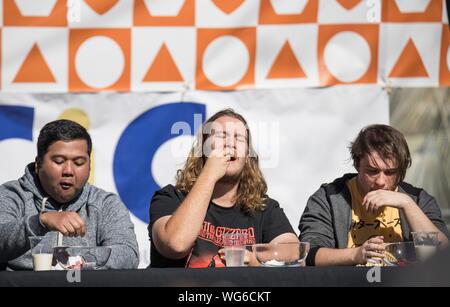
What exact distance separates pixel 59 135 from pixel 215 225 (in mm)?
698

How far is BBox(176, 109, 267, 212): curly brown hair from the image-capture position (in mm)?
2719

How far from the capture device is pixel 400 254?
84.2 inches

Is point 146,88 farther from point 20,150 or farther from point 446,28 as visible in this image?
point 446,28

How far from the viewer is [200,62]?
3486mm

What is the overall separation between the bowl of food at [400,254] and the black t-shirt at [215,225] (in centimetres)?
55

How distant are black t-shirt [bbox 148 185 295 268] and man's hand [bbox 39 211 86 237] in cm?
35

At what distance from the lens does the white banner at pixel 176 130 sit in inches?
136

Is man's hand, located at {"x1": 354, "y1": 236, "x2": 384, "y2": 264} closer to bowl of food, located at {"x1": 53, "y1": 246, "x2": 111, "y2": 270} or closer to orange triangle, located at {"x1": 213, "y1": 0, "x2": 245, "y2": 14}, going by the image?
bowl of food, located at {"x1": 53, "y1": 246, "x2": 111, "y2": 270}

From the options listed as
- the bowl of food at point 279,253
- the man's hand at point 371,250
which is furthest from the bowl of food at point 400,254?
the bowl of food at point 279,253

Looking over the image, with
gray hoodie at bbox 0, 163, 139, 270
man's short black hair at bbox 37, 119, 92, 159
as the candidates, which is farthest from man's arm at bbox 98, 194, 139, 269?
man's short black hair at bbox 37, 119, 92, 159

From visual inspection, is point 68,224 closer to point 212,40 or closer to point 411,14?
point 212,40

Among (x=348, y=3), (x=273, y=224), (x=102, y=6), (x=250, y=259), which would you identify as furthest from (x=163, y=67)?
(x=250, y=259)
